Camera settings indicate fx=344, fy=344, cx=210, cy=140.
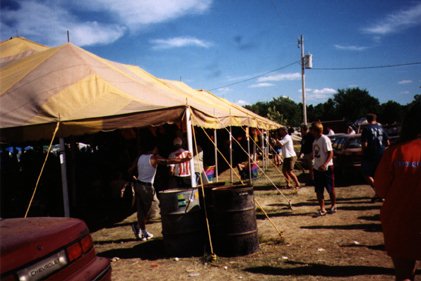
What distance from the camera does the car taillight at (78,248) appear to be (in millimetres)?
3048

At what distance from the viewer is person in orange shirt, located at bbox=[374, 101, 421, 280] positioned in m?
2.86

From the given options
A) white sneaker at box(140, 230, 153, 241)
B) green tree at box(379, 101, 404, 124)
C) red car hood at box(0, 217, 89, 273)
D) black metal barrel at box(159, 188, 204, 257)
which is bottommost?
white sneaker at box(140, 230, 153, 241)

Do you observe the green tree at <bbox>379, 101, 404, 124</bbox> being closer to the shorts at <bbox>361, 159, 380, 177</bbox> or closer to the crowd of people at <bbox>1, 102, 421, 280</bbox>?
the crowd of people at <bbox>1, 102, 421, 280</bbox>

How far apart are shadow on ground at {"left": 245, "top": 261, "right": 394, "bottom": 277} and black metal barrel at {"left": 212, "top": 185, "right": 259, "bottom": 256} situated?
588 millimetres

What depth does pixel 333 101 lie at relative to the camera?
317 feet

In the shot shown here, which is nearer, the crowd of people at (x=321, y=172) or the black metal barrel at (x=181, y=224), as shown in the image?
the crowd of people at (x=321, y=172)

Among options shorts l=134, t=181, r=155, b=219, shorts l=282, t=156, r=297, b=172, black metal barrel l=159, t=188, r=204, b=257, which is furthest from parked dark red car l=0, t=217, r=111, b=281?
shorts l=282, t=156, r=297, b=172

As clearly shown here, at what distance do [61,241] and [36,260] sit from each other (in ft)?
1.23

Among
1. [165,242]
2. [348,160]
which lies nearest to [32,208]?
[165,242]

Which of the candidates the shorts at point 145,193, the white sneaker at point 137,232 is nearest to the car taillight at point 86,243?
the shorts at point 145,193

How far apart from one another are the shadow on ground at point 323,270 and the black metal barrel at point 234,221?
59cm

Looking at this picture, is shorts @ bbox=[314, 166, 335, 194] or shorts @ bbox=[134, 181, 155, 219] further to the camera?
shorts @ bbox=[314, 166, 335, 194]

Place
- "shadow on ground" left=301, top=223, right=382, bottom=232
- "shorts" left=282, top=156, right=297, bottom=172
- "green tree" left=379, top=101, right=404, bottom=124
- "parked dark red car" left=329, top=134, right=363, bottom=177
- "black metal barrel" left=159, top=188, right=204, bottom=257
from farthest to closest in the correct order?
1. "green tree" left=379, top=101, right=404, bottom=124
2. "parked dark red car" left=329, top=134, right=363, bottom=177
3. "shorts" left=282, top=156, right=297, bottom=172
4. "shadow on ground" left=301, top=223, right=382, bottom=232
5. "black metal barrel" left=159, top=188, right=204, bottom=257

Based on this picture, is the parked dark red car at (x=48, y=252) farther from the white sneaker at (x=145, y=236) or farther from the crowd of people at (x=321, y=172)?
the white sneaker at (x=145, y=236)
